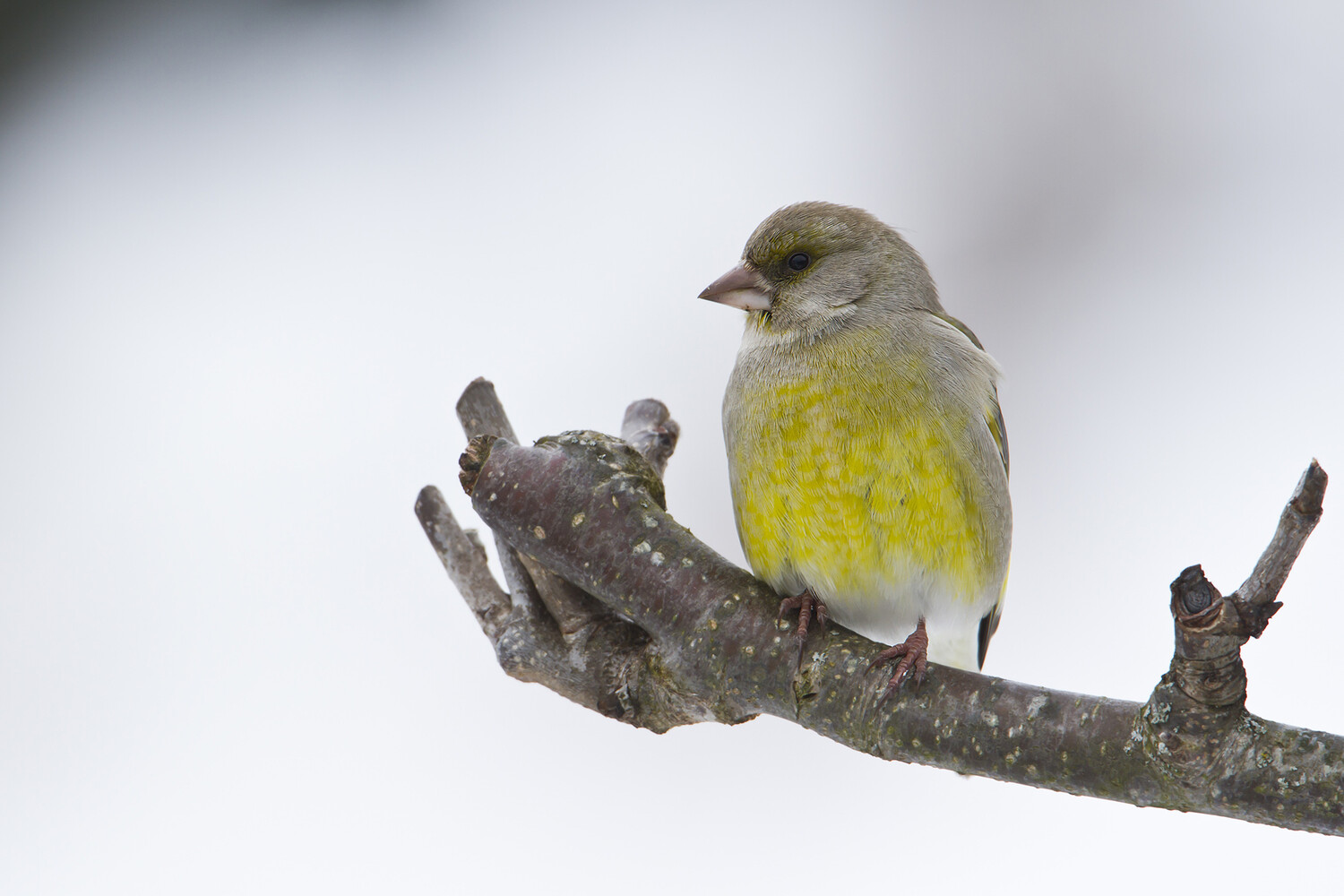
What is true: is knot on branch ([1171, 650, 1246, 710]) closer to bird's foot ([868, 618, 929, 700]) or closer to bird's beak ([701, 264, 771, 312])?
bird's foot ([868, 618, 929, 700])

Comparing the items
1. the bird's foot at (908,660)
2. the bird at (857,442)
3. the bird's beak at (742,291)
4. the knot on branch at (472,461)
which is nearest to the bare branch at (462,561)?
the knot on branch at (472,461)

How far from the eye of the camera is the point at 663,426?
2.28m

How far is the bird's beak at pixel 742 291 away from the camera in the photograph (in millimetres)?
2117

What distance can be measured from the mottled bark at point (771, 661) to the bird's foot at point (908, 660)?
0.06 ft

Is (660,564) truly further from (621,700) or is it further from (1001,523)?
(1001,523)

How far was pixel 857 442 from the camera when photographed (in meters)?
1.85

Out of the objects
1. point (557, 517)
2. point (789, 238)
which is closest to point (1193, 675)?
point (557, 517)

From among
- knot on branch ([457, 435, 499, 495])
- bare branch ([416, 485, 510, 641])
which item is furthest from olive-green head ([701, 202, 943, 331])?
bare branch ([416, 485, 510, 641])

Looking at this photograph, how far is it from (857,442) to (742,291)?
0.46 meters

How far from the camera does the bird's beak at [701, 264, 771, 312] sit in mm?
2117

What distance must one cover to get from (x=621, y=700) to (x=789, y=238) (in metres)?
0.99

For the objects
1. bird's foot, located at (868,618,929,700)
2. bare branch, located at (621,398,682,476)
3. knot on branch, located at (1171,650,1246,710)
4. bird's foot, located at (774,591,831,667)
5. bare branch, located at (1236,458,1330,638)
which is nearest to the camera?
bare branch, located at (1236,458,1330,638)

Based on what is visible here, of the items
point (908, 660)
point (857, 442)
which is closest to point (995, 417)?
point (857, 442)

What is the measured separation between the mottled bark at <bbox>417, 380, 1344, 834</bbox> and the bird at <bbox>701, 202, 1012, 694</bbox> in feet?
0.43
